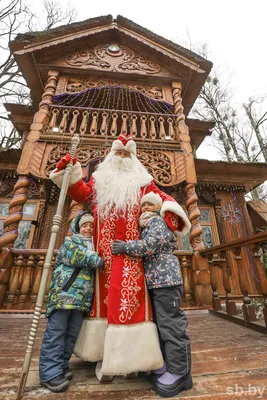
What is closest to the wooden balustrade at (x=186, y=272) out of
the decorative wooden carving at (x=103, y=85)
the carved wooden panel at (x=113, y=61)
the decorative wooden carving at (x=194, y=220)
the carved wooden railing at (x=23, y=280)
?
the decorative wooden carving at (x=194, y=220)

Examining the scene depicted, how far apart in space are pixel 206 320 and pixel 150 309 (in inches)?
85.7

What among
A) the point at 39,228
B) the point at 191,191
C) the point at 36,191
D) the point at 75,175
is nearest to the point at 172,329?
the point at 75,175

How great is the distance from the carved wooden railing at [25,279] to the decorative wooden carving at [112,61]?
465 cm

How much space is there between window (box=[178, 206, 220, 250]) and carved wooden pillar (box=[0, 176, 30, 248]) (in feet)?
13.3

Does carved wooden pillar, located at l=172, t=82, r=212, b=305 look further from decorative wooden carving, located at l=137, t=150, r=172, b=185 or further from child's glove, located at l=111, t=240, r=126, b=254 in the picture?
child's glove, located at l=111, t=240, r=126, b=254

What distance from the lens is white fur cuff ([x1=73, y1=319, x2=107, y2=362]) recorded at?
1439 millimetres

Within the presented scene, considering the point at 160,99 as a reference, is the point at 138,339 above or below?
below

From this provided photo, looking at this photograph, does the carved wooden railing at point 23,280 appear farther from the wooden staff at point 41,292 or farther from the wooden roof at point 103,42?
the wooden roof at point 103,42

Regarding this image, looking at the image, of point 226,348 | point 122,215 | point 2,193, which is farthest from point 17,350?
point 2,193

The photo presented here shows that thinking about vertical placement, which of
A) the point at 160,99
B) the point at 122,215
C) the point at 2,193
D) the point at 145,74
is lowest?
the point at 122,215

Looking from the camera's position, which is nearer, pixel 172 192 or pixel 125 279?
pixel 125 279

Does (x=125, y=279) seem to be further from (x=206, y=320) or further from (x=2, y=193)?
(x=2, y=193)

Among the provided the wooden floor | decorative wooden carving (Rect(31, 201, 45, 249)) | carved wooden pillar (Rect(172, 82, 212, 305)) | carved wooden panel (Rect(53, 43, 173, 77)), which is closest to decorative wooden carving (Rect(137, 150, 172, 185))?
carved wooden pillar (Rect(172, 82, 212, 305))

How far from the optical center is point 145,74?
530 cm
